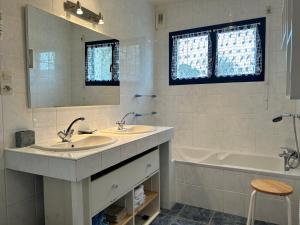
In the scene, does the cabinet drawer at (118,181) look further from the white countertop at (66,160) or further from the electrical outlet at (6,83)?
the electrical outlet at (6,83)

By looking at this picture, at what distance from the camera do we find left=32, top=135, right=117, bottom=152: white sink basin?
1.51 m

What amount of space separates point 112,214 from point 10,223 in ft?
2.32

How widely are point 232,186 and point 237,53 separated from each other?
168 centimetres

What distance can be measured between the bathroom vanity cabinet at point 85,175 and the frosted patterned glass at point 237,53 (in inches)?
63.5

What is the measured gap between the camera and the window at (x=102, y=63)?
2248 mm

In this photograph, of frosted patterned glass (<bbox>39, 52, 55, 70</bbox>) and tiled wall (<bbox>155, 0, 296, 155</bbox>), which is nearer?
frosted patterned glass (<bbox>39, 52, 55, 70</bbox>)

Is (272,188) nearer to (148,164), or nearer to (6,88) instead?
(148,164)

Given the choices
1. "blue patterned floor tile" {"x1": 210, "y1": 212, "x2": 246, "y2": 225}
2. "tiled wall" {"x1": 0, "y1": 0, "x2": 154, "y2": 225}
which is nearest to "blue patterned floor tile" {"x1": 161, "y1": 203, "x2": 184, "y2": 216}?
"blue patterned floor tile" {"x1": 210, "y1": 212, "x2": 246, "y2": 225}

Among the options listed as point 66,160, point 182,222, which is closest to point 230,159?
point 182,222

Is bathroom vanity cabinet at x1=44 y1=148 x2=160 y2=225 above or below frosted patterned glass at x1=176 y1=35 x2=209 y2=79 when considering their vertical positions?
below

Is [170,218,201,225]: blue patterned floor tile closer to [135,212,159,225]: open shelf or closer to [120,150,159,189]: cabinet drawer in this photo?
[135,212,159,225]: open shelf

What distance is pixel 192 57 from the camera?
3.34m

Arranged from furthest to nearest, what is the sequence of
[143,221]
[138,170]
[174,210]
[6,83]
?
[174,210] < [143,221] < [138,170] < [6,83]

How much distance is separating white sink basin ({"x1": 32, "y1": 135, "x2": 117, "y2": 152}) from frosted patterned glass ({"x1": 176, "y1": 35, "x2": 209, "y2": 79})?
190 cm
